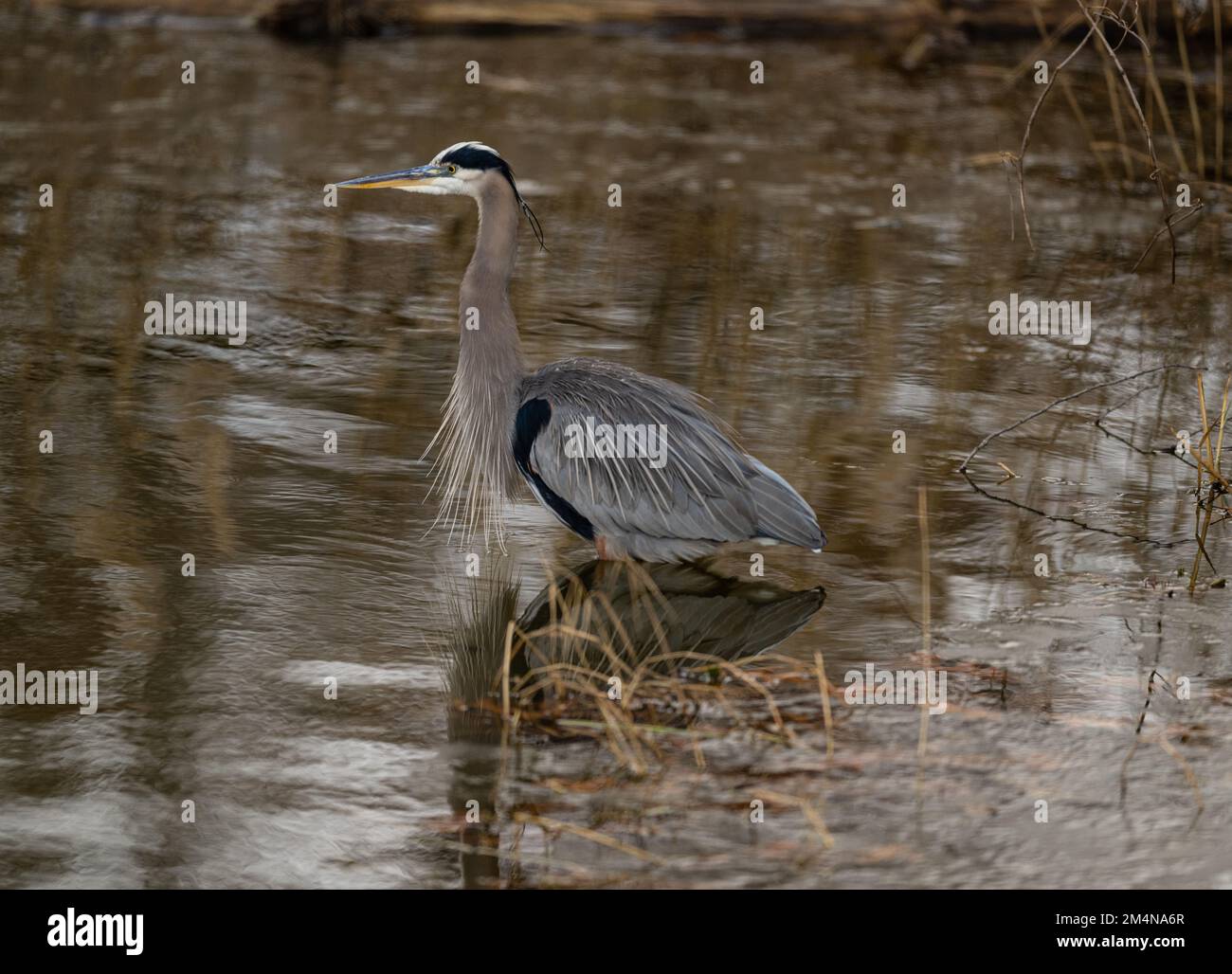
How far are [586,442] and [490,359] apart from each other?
59 cm

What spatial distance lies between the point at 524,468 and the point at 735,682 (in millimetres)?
1433

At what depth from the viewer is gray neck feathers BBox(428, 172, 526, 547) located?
6.84m

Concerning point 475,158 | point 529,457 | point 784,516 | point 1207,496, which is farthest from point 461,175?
point 1207,496

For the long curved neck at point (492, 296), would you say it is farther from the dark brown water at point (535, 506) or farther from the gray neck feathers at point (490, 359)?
the dark brown water at point (535, 506)

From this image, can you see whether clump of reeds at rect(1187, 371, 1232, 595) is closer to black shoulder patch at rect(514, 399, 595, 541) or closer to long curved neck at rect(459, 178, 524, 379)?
black shoulder patch at rect(514, 399, 595, 541)

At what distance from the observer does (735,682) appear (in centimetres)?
571

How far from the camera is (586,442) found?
653 cm

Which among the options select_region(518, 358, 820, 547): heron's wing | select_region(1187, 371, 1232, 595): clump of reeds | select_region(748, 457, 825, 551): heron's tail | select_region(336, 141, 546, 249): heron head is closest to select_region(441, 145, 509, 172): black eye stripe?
select_region(336, 141, 546, 249): heron head

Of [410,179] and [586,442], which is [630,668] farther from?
[410,179]

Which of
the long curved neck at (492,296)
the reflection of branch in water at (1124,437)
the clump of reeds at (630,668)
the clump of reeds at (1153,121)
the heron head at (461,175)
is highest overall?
the clump of reeds at (1153,121)

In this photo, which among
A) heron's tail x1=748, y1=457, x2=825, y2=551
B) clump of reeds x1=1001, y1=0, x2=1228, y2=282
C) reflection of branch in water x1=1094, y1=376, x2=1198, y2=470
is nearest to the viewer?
heron's tail x1=748, y1=457, x2=825, y2=551

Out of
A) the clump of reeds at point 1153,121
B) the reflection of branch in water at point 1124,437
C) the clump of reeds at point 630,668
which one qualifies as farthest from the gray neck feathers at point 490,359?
the clump of reeds at point 1153,121

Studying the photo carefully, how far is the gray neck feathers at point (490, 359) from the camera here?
6.84 meters
